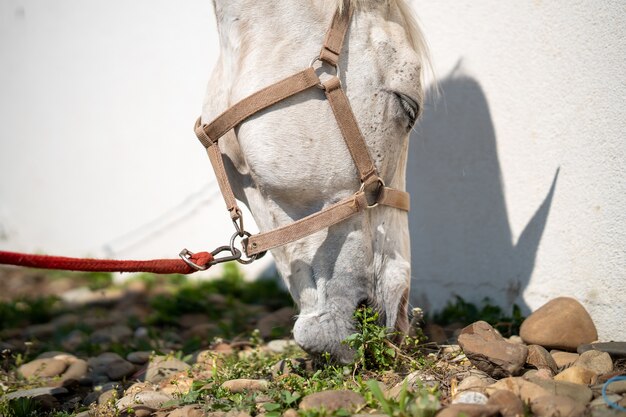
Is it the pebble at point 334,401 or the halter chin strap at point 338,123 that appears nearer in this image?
the pebble at point 334,401

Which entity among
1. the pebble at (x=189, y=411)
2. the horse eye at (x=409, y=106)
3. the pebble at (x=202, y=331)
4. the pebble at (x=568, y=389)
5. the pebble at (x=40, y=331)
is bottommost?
the pebble at (x=568, y=389)

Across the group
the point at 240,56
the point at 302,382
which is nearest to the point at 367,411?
the point at 302,382

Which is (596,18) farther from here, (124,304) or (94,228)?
(94,228)

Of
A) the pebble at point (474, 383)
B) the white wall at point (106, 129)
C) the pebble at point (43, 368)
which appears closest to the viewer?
the pebble at point (474, 383)

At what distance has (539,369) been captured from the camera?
192 centimetres

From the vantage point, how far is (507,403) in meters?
1.56

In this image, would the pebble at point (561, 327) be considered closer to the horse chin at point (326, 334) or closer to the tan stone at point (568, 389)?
the tan stone at point (568, 389)

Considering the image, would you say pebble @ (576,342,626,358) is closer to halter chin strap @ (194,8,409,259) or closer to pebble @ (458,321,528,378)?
pebble @ (458,321,528,378)

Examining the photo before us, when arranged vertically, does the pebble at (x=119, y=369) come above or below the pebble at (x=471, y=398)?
above

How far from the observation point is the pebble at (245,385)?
6.57 feet

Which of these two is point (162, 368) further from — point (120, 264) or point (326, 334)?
point (326, 334)

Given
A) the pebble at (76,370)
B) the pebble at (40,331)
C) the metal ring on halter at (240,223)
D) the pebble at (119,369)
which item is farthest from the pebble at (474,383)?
the pebble at (40,331)

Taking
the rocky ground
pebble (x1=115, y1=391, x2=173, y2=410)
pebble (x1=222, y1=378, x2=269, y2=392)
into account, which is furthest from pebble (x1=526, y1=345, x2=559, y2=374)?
pebble (x1=115, y1=391, x2=173, y2=410)

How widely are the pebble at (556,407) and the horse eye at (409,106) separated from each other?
1.01 m
